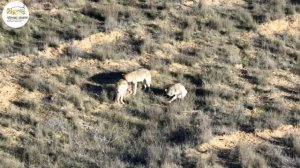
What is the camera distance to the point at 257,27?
2227cm

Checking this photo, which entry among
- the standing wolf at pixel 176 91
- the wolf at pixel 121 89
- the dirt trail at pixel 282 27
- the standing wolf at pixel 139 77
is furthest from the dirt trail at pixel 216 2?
the wolf at pixel 121 89

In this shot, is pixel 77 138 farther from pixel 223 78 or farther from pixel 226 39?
pixel 226 39

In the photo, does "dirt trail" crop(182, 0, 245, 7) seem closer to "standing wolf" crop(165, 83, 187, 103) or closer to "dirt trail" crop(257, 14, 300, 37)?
"dirt trail" crop(257, 14, 300, 37)

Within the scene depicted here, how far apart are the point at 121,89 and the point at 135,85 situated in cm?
72

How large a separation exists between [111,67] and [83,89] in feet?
4.96

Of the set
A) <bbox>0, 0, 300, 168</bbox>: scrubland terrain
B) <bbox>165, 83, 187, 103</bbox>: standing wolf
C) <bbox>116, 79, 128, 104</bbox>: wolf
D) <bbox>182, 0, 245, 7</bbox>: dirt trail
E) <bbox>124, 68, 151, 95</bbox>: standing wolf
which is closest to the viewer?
<bbox>0, 0, 300, 168</bbox>: scrubland terrain

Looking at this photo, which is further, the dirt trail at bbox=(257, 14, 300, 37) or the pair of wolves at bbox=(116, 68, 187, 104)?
the dirt trail at bbox=(257, 14, 300, 37)


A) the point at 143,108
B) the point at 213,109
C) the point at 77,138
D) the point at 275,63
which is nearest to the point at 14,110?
the point at 77,138

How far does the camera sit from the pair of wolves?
18.0 metres

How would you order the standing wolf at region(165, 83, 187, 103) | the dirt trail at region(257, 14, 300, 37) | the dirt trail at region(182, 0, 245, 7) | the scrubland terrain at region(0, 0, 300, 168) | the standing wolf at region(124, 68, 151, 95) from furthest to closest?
1. the dirt trail at region(182, 0, 245, 7)
2. the dirt trail at region(257, 14, 300, 37)
3. the standing wolf at region(124, 68, 151, 95)
4. the standing wolf at region(165, 83, 187, 103)
5. the scrubland terrain at region(0, 0, 300, 168)

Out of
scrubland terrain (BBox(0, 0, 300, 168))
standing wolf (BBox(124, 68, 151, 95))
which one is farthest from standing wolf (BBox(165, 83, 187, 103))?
standing wolf (BBox(124, 68, 151, 95))

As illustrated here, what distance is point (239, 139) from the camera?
16453mm

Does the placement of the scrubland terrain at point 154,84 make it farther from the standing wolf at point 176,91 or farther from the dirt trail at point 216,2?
the standing wolf at point 176,91

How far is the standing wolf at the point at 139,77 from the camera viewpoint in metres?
18.3
